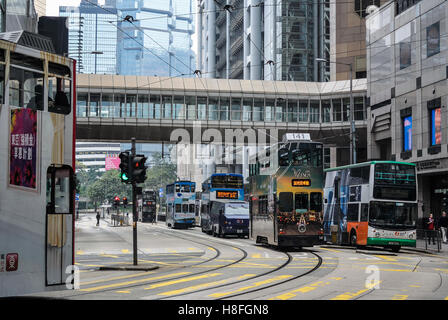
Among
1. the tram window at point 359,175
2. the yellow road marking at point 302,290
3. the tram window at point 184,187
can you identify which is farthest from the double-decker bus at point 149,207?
the yellow road marking at point 302,290

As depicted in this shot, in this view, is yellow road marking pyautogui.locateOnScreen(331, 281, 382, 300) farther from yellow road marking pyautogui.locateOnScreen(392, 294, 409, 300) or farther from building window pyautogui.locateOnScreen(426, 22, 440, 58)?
building window pyautogui.locateOnScreen(426, 22, 440, 58)

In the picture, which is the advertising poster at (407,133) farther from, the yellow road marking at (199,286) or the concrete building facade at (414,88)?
the yellow road marking at (199,286)

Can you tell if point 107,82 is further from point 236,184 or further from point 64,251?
point 64,251

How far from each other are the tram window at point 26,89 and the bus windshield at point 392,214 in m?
19.2

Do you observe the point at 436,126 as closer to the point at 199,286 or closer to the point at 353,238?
the point at 353,238

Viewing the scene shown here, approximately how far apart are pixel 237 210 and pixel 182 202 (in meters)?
18.0

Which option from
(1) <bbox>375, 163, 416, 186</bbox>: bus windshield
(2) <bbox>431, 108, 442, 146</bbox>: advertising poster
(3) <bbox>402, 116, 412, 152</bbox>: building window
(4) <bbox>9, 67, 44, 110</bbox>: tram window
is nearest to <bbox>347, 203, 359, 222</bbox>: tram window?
(1) <bbox>375, 163, 416, 186</bbox>: bus windshield

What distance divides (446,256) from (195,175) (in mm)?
104279

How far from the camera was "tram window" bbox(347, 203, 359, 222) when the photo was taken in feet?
96.6

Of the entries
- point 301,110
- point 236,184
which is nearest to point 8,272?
point 236,184

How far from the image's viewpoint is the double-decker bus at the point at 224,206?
132 ft

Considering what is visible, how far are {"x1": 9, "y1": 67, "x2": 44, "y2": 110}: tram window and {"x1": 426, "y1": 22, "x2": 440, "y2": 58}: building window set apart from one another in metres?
31.6

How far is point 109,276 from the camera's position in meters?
17.8
